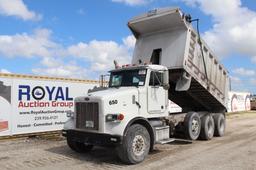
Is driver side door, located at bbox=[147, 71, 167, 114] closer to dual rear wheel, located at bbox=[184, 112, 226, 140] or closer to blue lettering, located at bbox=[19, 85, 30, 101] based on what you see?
dual rear wheel, located at bbox=[184, 112, 226, 140]

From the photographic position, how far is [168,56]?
12188 millimetres

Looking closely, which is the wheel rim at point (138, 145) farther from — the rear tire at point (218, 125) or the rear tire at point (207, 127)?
the rear tire at point (218, 125)

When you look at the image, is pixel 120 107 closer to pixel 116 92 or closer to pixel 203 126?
pixel 116 92

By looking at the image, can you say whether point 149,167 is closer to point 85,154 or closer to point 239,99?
point 85,154

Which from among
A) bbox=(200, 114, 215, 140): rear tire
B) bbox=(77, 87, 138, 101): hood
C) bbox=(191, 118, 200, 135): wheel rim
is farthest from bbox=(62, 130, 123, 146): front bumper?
bbox=(200, 114, 215, 140): rear tire

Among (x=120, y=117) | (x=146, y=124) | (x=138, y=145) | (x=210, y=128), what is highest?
(x=120, y=117)

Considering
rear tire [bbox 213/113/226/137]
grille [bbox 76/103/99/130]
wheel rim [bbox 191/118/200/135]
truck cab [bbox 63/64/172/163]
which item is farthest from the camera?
rear tire [bbox 213/113/226/137]

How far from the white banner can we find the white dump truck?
13.5 feet

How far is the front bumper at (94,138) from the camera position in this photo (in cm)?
889

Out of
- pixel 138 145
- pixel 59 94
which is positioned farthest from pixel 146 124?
pixel 59 94

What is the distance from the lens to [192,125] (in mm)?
12797

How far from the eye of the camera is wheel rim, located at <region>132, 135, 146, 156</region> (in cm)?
929

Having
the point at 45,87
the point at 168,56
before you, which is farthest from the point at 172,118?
the point at 45,87

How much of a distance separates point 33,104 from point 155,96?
20.2 ft
